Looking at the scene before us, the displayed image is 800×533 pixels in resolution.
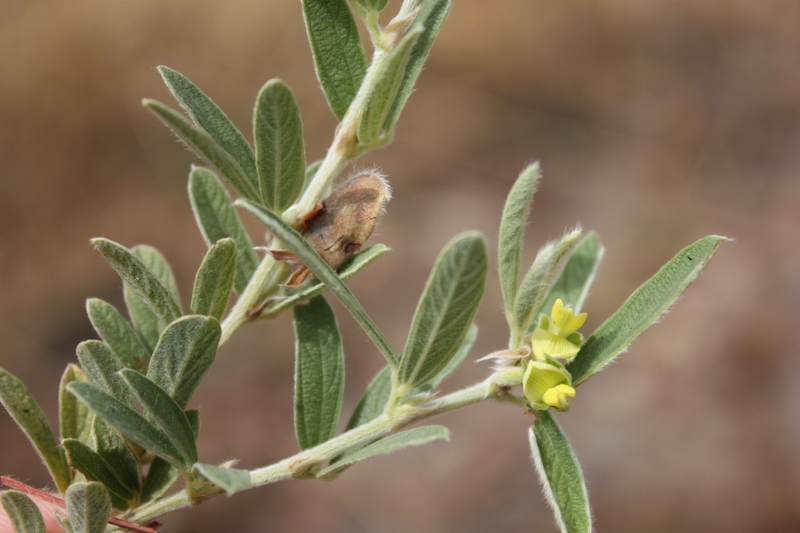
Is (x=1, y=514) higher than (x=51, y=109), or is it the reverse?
(x=51, y=109)

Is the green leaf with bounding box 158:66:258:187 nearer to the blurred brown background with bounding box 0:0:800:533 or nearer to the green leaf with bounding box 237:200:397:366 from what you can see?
the green leaf with bounding box 237:200:397:366

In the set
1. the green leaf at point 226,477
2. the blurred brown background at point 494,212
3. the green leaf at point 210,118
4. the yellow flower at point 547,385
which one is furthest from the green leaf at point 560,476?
the blurred brown background at point 494,212

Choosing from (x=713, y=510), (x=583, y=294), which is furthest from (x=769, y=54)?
(x=583, y=294)

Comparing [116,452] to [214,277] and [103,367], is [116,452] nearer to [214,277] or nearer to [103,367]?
[103,367]

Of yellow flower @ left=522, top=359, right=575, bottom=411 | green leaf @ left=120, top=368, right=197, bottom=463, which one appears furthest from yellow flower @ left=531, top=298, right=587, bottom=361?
green leaf @ left=120, top=368, right=197, bottom=463

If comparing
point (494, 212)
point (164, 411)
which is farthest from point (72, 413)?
point (494, 212)

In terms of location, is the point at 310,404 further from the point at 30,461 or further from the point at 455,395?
the point at 30,461
